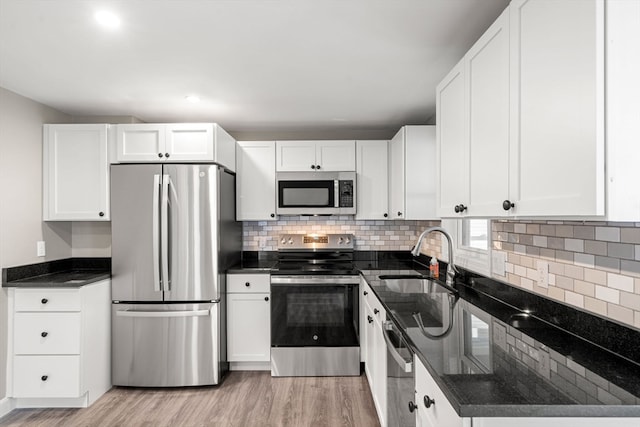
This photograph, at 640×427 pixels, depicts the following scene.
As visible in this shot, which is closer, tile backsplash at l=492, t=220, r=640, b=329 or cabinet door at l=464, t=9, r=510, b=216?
tile backsplash at l=492, t=220, r=640, b=329

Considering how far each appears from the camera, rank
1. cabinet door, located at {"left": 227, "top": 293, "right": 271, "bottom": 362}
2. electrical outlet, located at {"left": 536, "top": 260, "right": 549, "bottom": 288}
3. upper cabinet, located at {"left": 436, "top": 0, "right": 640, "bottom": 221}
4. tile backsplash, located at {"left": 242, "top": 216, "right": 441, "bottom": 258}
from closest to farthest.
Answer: upper cabinet, located at {"left": 436, "top": 0, "right": 640, "bottom": 221} < electrical outlet, located at {"left": 536, "top": 260, "right": 549, "bottom": 288} < cabinet door, located at {"left": 227, "top": 293, "right": 271, "bottom": 362} < tile backsplash, located at {"left": 242, "top": 216, "right": 441, "bottom": 258}

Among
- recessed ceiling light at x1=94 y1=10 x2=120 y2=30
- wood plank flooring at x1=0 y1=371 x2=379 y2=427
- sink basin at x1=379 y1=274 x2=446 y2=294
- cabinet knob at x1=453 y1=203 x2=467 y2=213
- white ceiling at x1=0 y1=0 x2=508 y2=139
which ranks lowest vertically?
wood plank flooring at x1=0 y1=371 x2=379 y2=427

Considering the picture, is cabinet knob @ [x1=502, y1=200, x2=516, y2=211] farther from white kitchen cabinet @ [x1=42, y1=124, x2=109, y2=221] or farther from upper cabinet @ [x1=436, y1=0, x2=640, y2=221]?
white kitchen cabinet @ [x1=42, y1=124, x2=109, y2=221]

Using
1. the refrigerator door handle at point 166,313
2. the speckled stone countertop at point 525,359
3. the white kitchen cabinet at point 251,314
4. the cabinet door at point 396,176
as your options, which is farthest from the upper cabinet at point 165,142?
the speckled stone countertop at point 525,359

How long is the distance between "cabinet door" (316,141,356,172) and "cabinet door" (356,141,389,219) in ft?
0.22

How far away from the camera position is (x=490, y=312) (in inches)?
69.5

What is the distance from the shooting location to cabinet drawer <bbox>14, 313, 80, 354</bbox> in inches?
102

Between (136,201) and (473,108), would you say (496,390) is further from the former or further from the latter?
A: (136,201)

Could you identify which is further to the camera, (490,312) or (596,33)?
(490,312)

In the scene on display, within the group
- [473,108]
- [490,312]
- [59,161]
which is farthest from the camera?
[59,161]

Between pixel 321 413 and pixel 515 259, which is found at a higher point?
pixel 515 259

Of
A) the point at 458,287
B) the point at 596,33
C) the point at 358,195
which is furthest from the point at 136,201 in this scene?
the point at 596,33

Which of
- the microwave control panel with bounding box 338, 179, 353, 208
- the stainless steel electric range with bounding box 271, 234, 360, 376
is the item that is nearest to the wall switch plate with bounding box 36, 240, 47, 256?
the stainless steel electric range with bounding box 271, 234, 360, 376

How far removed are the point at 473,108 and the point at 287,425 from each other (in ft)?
7.34
